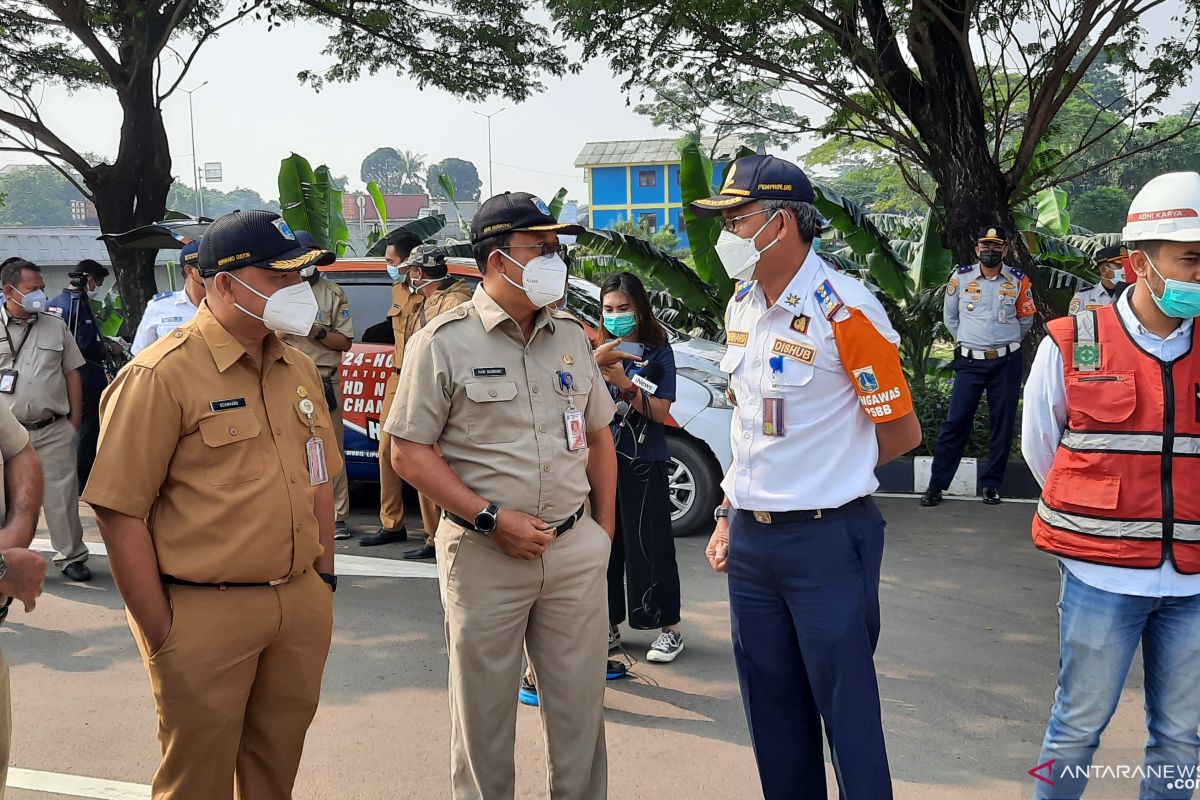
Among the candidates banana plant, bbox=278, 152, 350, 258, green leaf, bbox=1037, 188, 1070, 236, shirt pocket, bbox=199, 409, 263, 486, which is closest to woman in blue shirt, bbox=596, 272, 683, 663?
shirt pocket, bbox=199, 409, 263, 486

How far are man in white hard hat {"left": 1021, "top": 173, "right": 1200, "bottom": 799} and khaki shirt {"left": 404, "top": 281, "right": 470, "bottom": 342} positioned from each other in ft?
12.1

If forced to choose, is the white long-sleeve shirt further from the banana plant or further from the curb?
the banana plant

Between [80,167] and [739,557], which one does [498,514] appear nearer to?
[739,557]

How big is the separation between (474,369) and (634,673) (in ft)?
7.37

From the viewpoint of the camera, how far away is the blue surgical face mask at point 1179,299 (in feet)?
8.63

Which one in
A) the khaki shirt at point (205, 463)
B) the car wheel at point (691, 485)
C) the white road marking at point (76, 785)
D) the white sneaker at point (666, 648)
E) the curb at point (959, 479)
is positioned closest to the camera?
the khaki shirt at point (205, 463)

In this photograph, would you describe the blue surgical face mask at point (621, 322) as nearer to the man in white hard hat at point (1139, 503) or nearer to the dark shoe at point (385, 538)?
the man in white hard hat at point (1139, 503)

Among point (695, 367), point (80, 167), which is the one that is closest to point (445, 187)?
point (80, 167)

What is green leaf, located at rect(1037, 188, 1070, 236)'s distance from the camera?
1327 centimetres

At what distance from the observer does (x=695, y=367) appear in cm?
696

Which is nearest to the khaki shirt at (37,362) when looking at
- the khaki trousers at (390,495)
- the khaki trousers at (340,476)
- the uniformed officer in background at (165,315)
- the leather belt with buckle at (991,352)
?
the uniformed officer in background at (165,315)

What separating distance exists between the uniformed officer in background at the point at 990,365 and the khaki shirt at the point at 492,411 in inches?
215

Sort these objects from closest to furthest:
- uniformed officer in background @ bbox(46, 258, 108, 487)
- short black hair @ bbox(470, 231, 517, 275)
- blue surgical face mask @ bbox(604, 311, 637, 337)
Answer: short black hair @ bbox(470, 231, 517, 275) → blue surgical face mask @ bbox(604, 311, 637, 337) → uniformed officer in background @ bbox(46, 258, 108, 487)

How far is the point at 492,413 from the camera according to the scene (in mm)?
2896
